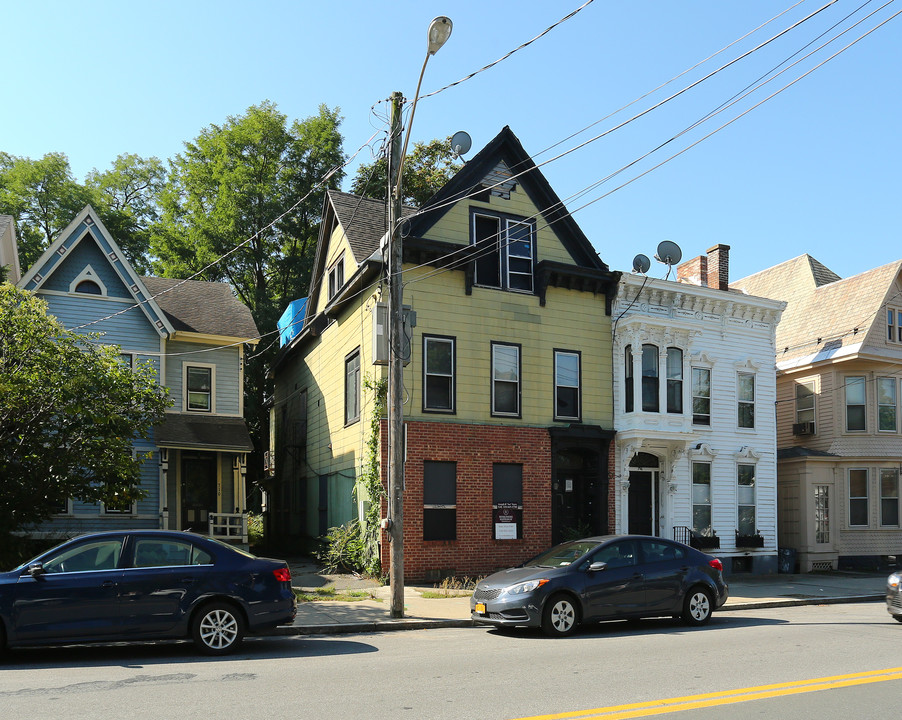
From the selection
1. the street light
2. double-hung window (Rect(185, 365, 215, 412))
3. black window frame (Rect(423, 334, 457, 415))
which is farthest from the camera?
double-hung window (Rect(185, 365, 215, 412))

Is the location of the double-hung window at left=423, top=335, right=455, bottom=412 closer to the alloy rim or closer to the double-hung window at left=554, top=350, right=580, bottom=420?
the double-hung window at left=554, top=350, right=580, bottom=420

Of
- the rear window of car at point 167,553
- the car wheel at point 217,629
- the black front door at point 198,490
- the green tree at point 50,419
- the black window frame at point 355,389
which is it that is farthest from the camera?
the black front door at point 198,490

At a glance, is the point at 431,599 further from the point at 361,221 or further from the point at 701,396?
the point at 361,221

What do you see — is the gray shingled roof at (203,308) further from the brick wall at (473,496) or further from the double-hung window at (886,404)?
the double-hung window at (886,404)

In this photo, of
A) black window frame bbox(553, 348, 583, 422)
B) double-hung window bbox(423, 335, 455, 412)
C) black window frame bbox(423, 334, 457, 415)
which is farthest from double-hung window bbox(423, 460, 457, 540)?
black window frame bbox(553, 348, 583, 422)

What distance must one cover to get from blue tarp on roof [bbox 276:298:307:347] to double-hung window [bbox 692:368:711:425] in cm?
1302

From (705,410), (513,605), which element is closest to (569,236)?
(705,410)

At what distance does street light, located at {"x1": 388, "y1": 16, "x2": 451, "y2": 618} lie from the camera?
14.2m

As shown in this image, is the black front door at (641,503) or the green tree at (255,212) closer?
the black front door at (641,503)

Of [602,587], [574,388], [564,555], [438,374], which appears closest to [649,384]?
[574,388]

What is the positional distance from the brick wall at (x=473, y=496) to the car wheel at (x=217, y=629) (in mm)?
8613

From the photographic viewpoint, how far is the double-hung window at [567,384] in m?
22.3

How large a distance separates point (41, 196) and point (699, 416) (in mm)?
31172

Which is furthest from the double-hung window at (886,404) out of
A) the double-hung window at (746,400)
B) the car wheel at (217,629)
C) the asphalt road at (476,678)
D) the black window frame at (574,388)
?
the car wheel at (217,629)
